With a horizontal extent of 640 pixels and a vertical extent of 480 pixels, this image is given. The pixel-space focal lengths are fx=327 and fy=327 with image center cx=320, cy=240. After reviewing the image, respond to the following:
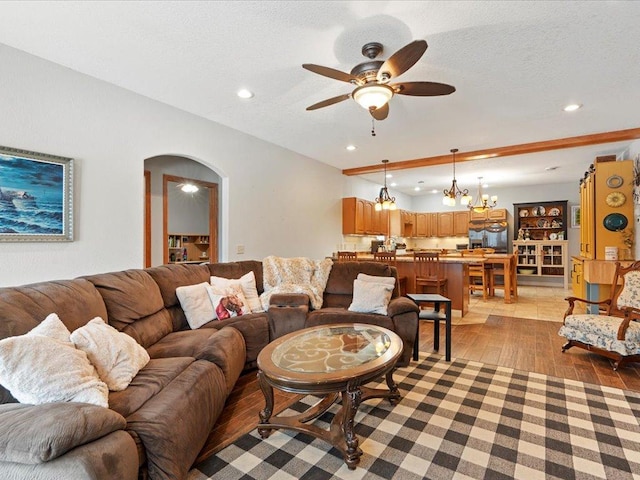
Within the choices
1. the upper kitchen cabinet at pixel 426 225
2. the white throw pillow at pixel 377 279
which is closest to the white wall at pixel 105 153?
the white throw pillow at pixel 377 279

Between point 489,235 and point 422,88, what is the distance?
7489 mm

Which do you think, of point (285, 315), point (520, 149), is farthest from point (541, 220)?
point (285, 315)

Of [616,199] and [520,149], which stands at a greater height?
[520,149]

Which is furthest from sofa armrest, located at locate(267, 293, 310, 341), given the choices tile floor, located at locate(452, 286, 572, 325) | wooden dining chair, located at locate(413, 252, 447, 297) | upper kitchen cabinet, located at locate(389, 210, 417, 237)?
upper kitchen cabinet, located at locate(389, 210, 417, 237)

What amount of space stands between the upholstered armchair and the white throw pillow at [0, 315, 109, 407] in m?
4.06

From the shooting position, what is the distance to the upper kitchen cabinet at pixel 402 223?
8617 millimetres

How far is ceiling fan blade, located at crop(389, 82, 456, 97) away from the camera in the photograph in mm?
2420

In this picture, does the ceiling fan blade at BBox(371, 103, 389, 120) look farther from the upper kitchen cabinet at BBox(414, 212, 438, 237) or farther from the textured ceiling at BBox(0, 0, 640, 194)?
the upper kitchen cabinet at BBox(414, 212, 438, 237)

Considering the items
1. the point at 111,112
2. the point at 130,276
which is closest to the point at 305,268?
the point at 130,276

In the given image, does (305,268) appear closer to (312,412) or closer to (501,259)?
(312,412)

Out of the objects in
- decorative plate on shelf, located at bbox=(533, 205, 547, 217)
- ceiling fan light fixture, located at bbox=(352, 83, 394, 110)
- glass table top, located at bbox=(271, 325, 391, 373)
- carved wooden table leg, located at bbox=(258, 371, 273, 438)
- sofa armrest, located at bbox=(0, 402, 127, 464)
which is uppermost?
ceiling fan light fixture, located at bbox=(352, 83, 394, 110)

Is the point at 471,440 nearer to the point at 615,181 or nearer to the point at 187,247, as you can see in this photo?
the point at 615,181

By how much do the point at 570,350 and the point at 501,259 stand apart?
3046 millimetres

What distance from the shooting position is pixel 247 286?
11.8ft
